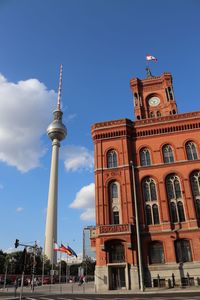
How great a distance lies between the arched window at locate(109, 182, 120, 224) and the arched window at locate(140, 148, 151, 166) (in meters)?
5.03

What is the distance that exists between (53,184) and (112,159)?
81538mm

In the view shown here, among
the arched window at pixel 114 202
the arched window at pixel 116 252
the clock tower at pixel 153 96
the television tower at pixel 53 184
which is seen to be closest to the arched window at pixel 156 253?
the arched window at pixel 116 252

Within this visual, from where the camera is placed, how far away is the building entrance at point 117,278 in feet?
114

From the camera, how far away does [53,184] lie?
119812 millimetres

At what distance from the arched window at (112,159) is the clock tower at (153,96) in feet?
40.3

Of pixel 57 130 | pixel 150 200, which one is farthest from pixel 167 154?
pixel 57 130

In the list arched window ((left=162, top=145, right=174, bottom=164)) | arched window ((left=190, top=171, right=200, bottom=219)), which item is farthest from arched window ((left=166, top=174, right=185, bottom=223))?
arched window ((left=162, top=145, right=174, bottom=164))

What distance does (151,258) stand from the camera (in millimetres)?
35969

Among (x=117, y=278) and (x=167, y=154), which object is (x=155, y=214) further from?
(x=117, y=278)

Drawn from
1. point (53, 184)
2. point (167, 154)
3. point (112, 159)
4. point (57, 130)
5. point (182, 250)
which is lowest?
point (182, 250)

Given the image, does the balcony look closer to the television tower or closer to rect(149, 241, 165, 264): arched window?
rect(149, 241, 165, 264): arched window

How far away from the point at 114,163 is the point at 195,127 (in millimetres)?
12804

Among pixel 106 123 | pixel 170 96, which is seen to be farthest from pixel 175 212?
pixel 170 96

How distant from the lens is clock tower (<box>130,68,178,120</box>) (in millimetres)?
52250
